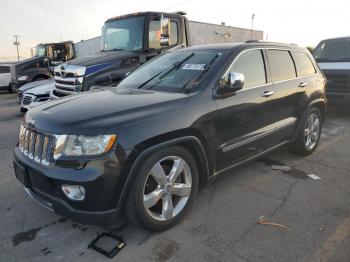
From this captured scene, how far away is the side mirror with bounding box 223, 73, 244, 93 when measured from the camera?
328 cm

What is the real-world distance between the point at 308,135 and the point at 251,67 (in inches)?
74.2

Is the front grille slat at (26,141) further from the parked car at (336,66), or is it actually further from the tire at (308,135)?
the parked car at (336,66)

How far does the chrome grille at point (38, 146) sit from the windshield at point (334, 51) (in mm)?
7971

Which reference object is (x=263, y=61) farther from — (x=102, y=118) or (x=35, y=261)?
(x=35, y=261)

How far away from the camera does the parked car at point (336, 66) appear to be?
7.79 m

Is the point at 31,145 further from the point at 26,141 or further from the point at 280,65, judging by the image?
the point at 280,65

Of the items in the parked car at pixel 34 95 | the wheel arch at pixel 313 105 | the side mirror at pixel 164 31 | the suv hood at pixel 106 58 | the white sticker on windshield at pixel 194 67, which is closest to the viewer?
the white sticker on windshield at pixel 194 67

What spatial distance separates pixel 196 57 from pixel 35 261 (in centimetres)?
268

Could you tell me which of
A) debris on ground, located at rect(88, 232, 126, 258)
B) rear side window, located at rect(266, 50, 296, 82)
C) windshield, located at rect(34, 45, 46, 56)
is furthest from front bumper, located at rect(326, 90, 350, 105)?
windshield, located at rect(34, 45, 46, 56)

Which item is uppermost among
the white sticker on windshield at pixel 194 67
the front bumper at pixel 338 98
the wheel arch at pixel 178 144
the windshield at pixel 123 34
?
the windshield at pixel 123 34

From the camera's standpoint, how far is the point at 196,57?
3812 mm

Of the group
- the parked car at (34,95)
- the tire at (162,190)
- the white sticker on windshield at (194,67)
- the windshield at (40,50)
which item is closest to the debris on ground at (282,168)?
the tire at (162,190)

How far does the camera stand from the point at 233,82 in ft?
10.8

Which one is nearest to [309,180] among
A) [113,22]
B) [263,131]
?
[263,131]
